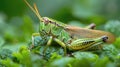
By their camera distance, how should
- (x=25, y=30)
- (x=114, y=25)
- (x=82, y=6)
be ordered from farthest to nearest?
(x=82, y=6) < (x=25, y=30) < (x=114, y=25)

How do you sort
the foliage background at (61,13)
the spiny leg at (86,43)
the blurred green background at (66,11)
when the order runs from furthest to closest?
the blurred green background at (66,11), the foliage background at (61,13), the spiny leg at (86,43)

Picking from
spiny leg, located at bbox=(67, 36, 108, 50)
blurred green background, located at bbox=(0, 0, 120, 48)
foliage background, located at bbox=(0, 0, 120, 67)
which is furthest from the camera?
blurred green background, located at bbox=(0, 0, 120, 48)

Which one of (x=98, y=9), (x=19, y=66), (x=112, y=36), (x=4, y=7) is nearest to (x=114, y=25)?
(x=112, y=36)

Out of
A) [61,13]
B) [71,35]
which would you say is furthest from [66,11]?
[71,35]

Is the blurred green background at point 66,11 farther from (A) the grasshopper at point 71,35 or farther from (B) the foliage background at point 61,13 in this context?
(A) the grasshopper at point 71,35

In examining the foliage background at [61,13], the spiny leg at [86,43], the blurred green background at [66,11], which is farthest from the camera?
the blurred green background at [66,11]

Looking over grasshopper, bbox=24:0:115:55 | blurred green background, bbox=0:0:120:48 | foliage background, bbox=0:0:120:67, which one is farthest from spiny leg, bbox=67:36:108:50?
blurred green background, bbox=0:0:120:48

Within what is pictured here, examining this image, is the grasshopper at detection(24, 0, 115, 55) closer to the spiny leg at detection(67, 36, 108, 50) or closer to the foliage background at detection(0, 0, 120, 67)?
the spiny leg at detection(67, 36, 108, 50)

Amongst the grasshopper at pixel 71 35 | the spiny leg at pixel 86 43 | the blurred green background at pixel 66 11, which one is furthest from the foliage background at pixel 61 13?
the spiny leg at pixel 86 43

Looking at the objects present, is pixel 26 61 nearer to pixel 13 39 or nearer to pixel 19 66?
A: pixel 19 66
